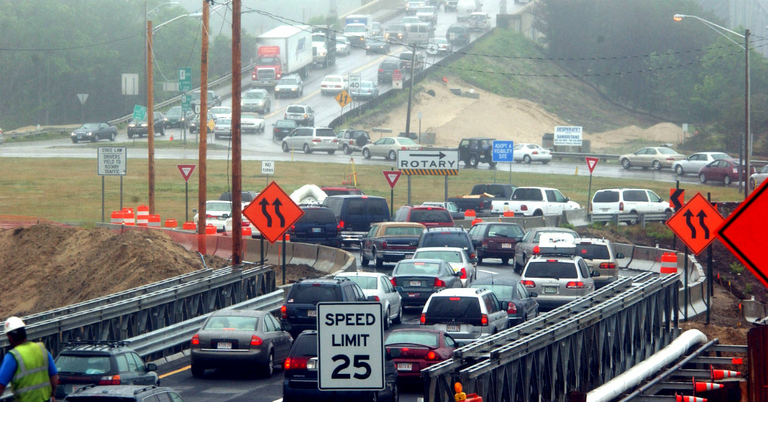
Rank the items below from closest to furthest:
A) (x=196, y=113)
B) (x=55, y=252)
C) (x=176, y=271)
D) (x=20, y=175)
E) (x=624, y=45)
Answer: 1. (x=176, y=271)
2. (x=55, y=252)
3. (x=20, y=175)
4. (x=196, y=113)
5. (x=624, y=45)

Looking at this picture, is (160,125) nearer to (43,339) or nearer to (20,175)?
(20,175)

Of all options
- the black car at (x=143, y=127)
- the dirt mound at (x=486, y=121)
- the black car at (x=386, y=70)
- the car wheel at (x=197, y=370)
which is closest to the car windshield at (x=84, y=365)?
the car wheel at (x=197, y=370)

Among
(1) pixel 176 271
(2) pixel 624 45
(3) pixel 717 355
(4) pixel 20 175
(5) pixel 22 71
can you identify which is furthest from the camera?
(2) pixel 624 45

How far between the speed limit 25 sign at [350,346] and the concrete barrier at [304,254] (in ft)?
81.1

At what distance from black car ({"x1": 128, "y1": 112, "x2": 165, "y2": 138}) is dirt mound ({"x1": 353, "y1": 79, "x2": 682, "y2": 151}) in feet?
54.7

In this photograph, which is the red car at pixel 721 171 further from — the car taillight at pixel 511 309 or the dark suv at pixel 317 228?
the car taillight at pixel 511 309

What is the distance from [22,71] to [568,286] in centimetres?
9576

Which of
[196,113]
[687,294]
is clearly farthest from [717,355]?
[196,113]

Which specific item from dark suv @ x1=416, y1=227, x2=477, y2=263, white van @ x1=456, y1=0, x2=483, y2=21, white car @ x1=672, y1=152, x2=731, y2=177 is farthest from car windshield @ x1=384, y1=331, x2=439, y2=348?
white van @ x1=456, y1=0, x2=483, y2=21

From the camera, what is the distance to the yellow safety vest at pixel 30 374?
901 cm

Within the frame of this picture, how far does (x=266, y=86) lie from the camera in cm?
9356

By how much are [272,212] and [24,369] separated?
1377 cm

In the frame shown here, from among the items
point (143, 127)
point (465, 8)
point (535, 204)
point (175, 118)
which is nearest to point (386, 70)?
point (175, 118)

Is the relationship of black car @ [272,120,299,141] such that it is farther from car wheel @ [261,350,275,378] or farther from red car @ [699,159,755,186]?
car wheel @ [261,350,275,378]
